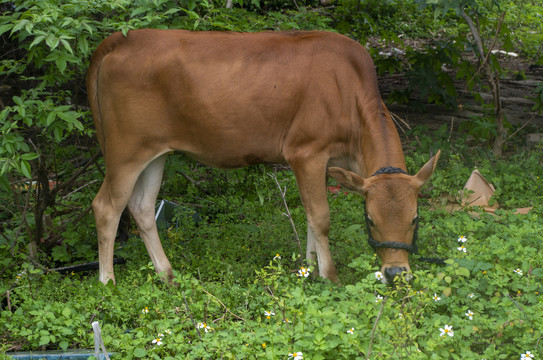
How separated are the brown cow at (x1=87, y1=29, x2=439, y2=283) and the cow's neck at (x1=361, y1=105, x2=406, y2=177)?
1 centimetres

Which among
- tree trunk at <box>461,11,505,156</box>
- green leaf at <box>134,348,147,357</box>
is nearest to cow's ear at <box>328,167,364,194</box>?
green leaf at <box>134,348,147,357</box>

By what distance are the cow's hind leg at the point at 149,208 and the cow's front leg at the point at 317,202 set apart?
1.30 m

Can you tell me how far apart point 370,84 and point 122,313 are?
8.65 ft

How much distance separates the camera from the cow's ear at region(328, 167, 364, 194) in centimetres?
510

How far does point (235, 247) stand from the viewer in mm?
6410

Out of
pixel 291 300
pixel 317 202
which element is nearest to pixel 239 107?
pixel 317 202

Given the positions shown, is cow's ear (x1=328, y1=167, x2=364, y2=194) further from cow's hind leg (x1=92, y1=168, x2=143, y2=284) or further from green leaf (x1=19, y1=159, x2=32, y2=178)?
green leaf (x1=19, y1=159, x2=32, y2=178)

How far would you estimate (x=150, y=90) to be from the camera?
564 centimetres

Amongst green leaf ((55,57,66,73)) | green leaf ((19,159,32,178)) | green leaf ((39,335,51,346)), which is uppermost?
green leaf ((55,57,66,73))

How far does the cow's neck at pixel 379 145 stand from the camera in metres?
5.33

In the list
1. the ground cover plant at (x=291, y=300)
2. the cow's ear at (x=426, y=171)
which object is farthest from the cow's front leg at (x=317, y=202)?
the cow's ear at (x=426, y=171)

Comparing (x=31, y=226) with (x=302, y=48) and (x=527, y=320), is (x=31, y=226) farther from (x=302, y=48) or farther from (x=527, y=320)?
(x=527, y=320)

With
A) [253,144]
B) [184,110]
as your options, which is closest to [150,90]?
[184,110]

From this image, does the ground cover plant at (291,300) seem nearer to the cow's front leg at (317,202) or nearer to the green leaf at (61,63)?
the cow's front leg at (317,202)
